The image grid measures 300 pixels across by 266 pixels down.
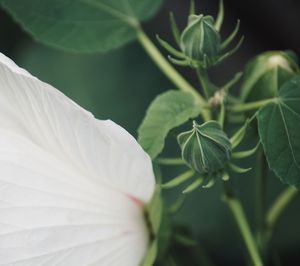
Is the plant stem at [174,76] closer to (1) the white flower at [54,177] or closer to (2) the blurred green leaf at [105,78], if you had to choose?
(1) the white flower at [54,177]

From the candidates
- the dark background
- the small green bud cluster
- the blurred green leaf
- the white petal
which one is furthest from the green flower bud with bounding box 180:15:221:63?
the blurred green leaf

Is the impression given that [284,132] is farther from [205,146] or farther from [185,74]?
[185,74]

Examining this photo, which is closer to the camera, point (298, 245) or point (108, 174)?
point (108, 174)

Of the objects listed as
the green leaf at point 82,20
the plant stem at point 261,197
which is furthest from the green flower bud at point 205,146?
the green leaf at point 82,20

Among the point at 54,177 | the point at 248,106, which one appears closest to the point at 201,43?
the point at 248,106

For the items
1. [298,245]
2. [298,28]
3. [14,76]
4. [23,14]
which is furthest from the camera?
[298,28]

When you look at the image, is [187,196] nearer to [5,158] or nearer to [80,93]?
[80,93]

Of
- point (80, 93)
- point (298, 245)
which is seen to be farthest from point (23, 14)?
point (298, 245)

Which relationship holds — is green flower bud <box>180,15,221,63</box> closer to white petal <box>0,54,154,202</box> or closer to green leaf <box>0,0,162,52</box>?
white petal <box>0,54,154,202</box>
